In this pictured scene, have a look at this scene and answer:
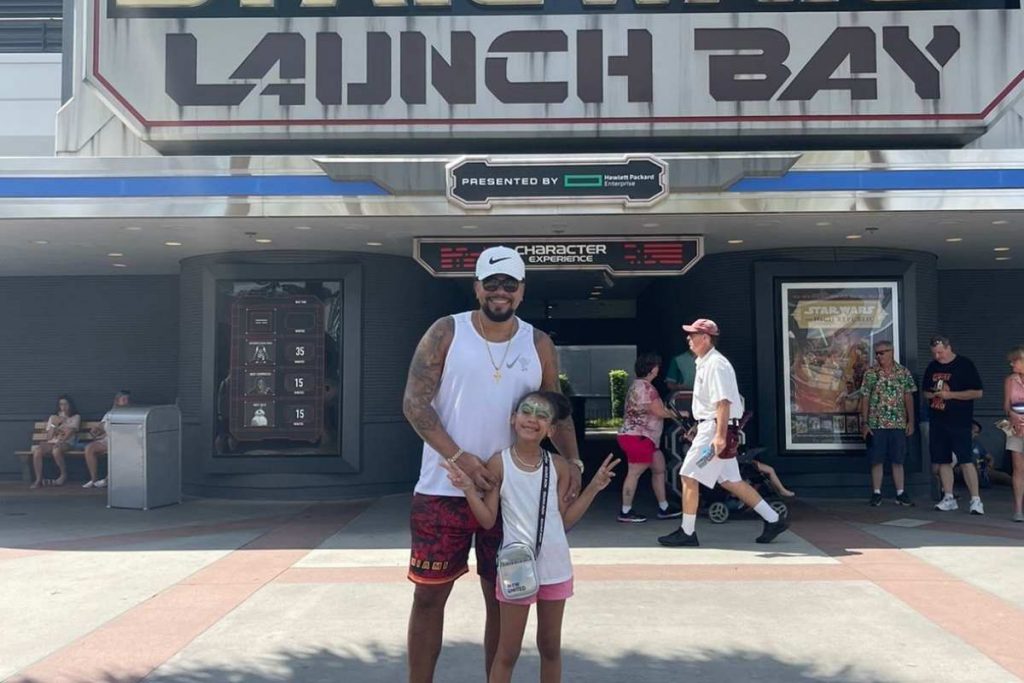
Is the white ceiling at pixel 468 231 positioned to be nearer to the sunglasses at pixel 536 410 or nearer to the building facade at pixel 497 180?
the building facade at pixel 497 180

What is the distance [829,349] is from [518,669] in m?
7.66

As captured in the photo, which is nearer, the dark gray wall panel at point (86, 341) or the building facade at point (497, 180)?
the building facade at point (497, 180)

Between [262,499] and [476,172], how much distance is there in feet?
16.4

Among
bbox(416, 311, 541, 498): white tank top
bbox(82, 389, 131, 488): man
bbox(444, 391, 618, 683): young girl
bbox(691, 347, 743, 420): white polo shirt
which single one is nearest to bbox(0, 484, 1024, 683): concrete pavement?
bbox(444, 391, 618, 683): young girl

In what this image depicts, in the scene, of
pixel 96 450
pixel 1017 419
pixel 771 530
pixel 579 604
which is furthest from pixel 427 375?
pixel 96 450

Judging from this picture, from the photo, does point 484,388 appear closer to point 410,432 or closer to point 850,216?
point 850,216

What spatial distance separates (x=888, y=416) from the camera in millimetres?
9797

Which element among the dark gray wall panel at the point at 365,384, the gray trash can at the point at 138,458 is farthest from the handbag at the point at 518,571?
the dark gray wall panel at the point at 365,384

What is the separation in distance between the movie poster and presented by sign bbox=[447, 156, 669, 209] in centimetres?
356

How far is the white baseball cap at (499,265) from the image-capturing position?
3.62m

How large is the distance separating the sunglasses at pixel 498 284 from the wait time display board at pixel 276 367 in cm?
780

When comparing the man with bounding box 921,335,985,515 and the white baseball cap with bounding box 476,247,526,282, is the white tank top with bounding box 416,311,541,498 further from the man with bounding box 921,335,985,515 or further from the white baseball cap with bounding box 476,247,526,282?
the man with bounding box 921,335,985,515

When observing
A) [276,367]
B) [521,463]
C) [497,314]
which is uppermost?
[497,314]

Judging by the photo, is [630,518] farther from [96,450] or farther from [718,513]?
[96,450]
